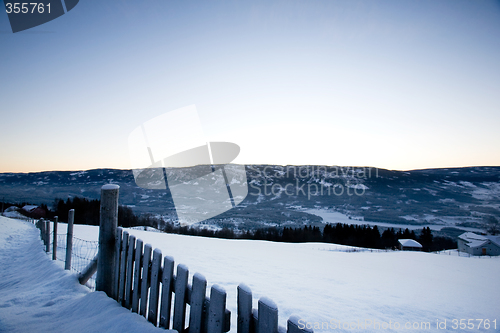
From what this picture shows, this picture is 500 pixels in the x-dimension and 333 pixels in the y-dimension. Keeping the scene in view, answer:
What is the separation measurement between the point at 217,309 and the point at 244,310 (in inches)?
9.9

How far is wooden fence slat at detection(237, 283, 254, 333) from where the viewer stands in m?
1.71

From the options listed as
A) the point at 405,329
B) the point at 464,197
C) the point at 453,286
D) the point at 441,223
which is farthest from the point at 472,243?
the point at 464,197

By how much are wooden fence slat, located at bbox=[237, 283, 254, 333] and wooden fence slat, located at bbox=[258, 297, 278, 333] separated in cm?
11

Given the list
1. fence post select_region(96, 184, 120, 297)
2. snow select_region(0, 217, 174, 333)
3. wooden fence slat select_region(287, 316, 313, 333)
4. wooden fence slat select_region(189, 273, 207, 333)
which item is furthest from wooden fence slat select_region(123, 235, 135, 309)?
wooden fence slat select_region(287, 316, 313, 333)

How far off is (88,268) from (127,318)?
1.67 m

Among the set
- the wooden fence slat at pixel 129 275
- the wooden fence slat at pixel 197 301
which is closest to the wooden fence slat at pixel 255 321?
the wooden fence slat at pixel 197 301

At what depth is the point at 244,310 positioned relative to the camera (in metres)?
1.74

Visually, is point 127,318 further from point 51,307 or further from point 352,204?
point 352,204

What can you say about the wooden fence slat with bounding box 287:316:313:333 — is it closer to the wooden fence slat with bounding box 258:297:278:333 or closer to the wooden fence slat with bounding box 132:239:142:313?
the wooden fence slat with bounding box 258:297:278:333

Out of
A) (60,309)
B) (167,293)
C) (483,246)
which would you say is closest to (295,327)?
(167,293)

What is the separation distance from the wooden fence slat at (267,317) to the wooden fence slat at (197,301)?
1.91ft

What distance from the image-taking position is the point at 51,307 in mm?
3102

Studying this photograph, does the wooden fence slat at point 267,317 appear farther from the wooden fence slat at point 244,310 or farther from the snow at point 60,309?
the snow at point 60,309

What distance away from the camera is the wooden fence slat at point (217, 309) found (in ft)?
5.95
